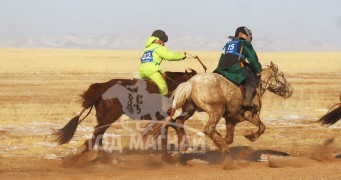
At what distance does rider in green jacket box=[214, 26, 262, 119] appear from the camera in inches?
428

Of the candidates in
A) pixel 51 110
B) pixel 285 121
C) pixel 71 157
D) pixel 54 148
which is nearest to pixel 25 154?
pixel 54 148

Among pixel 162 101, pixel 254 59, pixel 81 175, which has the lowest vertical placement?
pixel 81 175

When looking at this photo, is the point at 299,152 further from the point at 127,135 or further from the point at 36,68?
the point at 36,68

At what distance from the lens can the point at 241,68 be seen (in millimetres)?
10898

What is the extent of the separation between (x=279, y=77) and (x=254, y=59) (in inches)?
44.1

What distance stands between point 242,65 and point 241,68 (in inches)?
3.0

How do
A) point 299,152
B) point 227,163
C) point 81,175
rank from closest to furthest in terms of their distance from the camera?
point 81,175
point 227,163
point 299,152

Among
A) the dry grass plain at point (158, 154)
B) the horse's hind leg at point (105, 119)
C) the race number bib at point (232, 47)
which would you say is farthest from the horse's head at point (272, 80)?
the horse's hind leg at point (105, 119)

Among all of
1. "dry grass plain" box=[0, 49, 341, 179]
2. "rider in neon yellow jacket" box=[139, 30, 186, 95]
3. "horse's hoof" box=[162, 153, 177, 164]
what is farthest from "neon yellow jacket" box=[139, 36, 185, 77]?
"dry grass plain" box=[0, 49, 341, 179]

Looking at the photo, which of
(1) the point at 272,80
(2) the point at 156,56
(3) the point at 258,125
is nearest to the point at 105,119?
(2) the point at 156,56

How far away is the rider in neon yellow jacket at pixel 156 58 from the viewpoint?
36.8 feet

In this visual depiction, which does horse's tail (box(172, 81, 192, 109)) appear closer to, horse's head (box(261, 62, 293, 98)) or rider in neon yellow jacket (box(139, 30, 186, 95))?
rider in neon yellow jacket (box(139, 30, 186, 95))

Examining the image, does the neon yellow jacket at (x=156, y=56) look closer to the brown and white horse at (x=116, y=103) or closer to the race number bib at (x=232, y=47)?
the brown and white horse at (x=116, y=103)

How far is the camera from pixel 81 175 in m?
9.27
